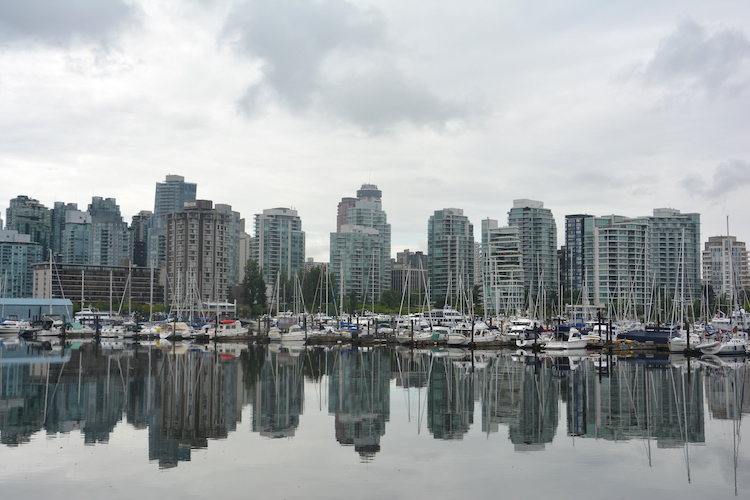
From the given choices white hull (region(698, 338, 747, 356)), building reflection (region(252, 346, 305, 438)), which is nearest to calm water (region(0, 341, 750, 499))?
building reflection (region(252, 346, 305, 438))

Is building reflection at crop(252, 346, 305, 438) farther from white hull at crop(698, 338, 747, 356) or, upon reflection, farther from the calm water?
white hull at crop(698, 338, 747, 356)

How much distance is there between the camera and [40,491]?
21938 millimetres

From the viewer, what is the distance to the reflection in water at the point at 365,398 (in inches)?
1257

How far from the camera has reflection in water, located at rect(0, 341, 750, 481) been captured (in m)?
31.9

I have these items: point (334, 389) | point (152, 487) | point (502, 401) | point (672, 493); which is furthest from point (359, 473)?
point (334, 389)

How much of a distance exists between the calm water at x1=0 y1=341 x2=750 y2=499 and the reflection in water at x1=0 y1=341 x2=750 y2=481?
168 mm

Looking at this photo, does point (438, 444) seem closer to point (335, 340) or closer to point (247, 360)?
point (247, 360)

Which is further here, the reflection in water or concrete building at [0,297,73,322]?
concrete building at [0,297,73,322]

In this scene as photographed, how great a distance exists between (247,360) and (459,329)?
43559mm

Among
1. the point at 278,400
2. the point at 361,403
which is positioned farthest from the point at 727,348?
the point at 278,400

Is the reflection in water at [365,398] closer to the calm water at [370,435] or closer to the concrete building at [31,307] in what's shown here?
the calm water at [370,435]

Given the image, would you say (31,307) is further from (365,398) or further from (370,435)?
(370,435)

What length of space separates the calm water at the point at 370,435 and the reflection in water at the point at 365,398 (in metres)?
A: 0.17

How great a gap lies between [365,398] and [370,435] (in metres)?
12.4
